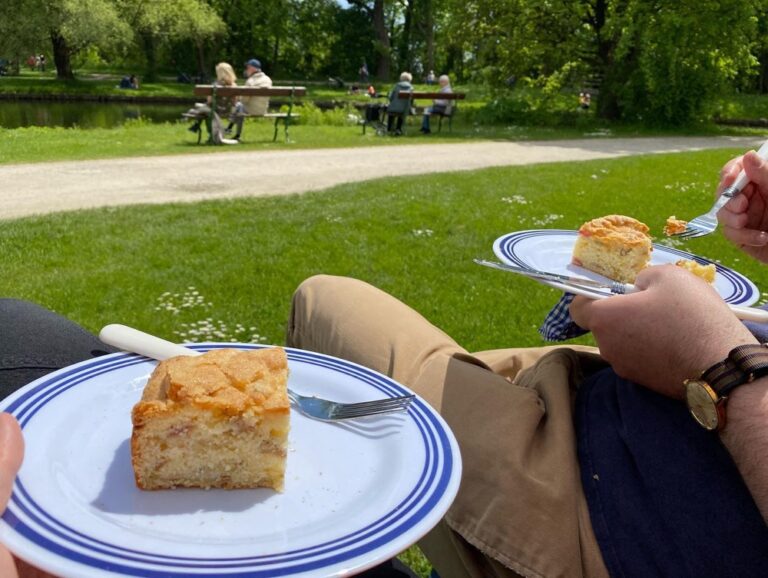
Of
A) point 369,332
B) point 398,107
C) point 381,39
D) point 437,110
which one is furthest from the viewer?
A: point 381,39

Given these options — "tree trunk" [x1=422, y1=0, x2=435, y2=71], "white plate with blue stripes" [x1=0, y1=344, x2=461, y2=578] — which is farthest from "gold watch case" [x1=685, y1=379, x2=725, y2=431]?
"tree trunk" [x1=422, y1=0, x2=435, y2=71]

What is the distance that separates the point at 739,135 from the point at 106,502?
2090 centimetres

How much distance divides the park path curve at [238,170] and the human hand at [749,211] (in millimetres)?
6537

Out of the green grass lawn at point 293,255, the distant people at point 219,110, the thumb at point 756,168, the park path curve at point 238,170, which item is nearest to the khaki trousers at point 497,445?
the thumb at point 756,168

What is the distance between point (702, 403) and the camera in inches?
54.7

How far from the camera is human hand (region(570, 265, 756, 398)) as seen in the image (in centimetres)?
148

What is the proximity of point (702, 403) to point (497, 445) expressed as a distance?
42 cm

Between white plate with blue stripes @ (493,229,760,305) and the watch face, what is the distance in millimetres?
667

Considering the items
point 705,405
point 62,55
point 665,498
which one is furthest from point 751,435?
point 62,55

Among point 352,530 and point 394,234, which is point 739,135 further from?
point 352,530

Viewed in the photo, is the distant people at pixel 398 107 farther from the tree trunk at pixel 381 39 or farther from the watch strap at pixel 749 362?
the tree trunk at pixel 381 39

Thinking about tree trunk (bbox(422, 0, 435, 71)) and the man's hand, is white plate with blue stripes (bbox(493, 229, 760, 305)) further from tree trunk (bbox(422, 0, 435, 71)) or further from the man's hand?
tree trunk (bbox(422, 0, 435, 71))

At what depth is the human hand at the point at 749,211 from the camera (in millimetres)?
2139

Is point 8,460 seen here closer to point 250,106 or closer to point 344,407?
point 344,407
